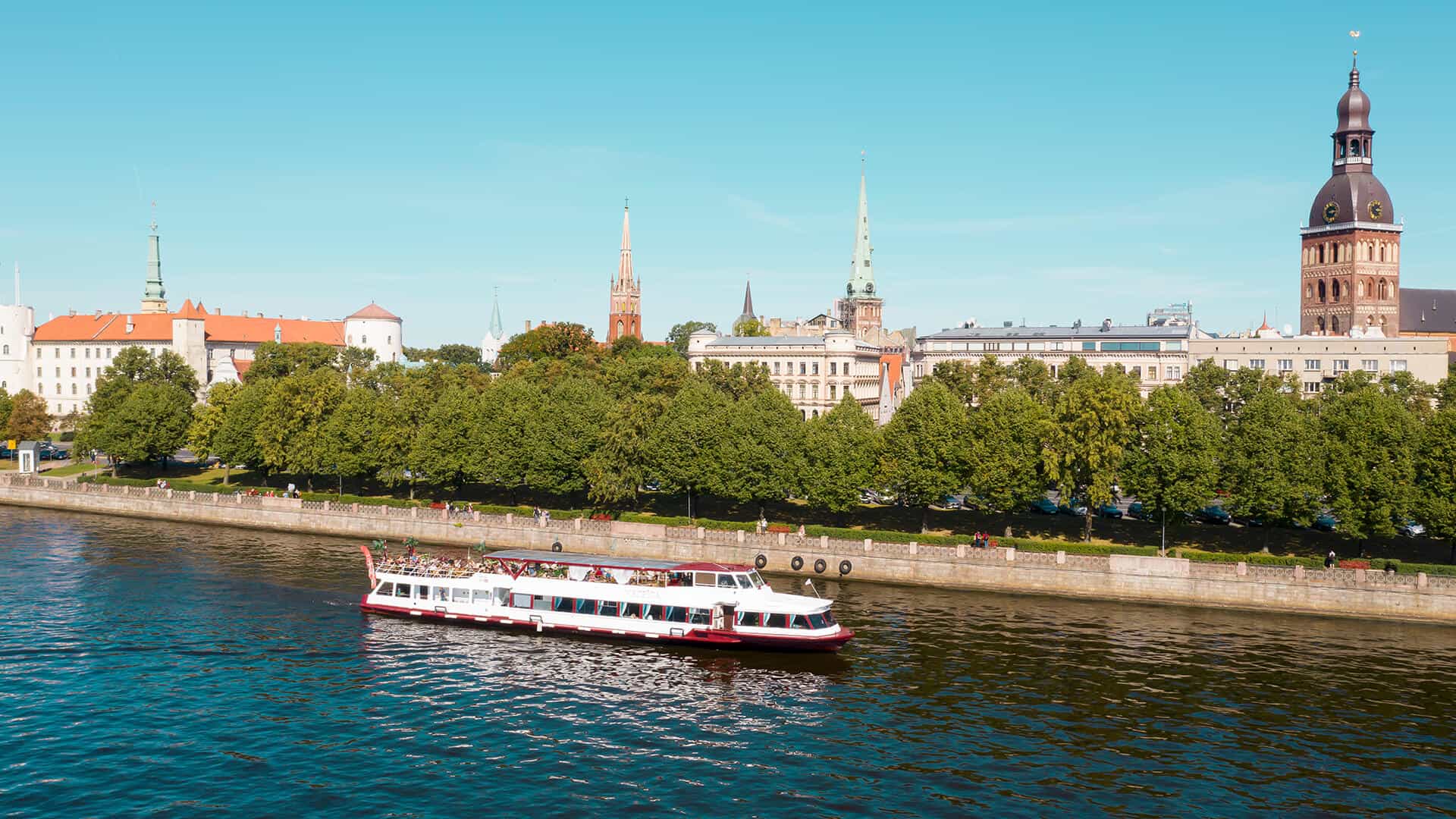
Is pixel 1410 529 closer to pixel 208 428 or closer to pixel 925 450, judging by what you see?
pixel 925 450

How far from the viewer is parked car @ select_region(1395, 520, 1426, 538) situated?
8000 cm

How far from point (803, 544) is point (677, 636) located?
23.8m

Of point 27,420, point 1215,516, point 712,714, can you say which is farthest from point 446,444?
point 27,420

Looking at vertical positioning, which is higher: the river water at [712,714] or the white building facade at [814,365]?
the white building facade at [814,365]

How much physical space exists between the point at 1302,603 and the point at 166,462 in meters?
131

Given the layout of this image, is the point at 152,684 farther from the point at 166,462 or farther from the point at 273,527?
the point at 166,462

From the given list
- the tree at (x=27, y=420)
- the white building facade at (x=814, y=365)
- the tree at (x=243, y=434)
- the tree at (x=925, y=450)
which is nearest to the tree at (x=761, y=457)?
the tree at (x=925, y=450)

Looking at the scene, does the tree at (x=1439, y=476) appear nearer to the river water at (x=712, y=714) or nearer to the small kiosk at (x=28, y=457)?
the river water at (x=712, y=714)

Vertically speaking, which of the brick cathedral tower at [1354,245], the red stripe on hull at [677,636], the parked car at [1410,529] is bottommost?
the red stripe on hull at [677,636]

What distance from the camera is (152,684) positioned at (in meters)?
57.2

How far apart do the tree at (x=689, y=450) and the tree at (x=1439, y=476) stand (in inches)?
2175

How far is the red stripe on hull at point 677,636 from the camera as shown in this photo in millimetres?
64688

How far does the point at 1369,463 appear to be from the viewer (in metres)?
82.4

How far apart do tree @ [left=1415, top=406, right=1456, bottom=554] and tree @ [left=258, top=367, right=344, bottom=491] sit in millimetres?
100457
